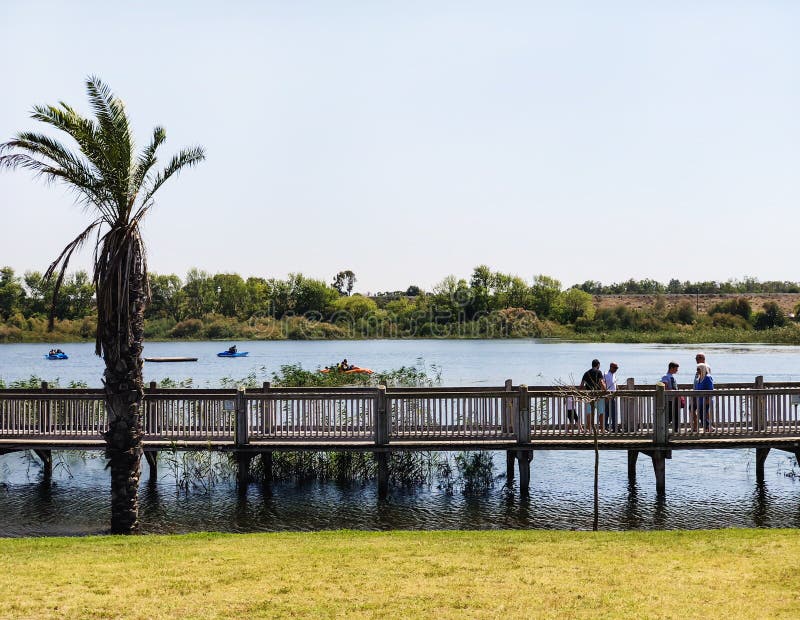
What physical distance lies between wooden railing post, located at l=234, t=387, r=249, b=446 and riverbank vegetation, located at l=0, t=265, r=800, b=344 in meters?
120

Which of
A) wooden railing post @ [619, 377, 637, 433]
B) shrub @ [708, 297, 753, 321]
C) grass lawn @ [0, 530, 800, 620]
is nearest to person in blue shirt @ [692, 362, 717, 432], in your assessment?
wooden railing post @ [619, 377, 637, 433]

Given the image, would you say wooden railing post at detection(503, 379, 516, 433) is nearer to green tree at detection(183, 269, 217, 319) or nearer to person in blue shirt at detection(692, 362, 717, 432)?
person in blue shirt at detection(692, 362, 717, 432)

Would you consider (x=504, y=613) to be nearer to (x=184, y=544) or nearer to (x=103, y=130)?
(x=184, y=544)

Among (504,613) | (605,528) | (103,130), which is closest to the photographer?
(504,613)

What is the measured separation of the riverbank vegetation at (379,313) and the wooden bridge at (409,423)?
117 m

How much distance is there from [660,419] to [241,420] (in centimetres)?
924

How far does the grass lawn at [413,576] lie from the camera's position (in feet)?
30.0

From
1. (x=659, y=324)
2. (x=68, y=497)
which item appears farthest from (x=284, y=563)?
(x=659, y=324)

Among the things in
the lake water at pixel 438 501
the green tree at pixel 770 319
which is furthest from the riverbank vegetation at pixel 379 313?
the lake water at pixel 438 501

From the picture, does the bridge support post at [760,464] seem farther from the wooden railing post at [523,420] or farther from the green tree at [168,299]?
the green tree at [168,299]

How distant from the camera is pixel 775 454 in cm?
2561

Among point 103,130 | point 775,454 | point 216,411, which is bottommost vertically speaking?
point 775,454

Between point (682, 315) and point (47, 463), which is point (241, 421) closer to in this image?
point (47, 463)

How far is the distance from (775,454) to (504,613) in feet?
64.5
